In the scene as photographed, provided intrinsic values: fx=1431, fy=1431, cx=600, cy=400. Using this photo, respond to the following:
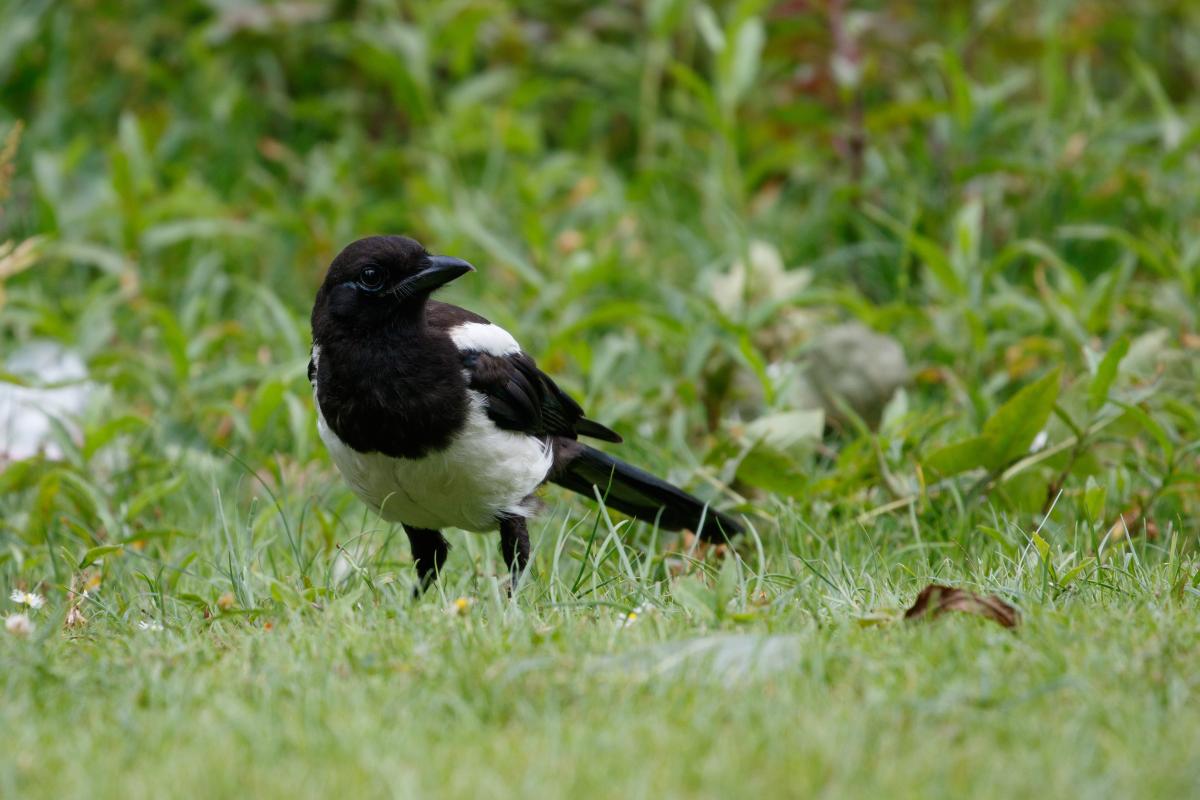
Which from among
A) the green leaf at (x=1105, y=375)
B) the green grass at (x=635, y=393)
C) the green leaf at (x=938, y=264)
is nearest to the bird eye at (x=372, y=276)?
the green grass at (x=635, y=393)

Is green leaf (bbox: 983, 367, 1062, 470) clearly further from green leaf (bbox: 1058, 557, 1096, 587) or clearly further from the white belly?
the white belly

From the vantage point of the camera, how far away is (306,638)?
2893mm

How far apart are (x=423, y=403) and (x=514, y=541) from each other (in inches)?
20.2

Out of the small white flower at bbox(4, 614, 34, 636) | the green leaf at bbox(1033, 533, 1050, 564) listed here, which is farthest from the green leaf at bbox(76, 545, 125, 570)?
the green leaf at bbox(1033, 533, 1050, 564)

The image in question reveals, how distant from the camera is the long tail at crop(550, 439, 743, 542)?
164 inches

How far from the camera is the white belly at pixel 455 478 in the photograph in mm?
3682

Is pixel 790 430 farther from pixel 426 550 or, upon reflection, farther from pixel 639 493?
pixel 426 550

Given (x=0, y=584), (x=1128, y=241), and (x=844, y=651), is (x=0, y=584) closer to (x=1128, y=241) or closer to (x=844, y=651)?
(x=844, y=651)

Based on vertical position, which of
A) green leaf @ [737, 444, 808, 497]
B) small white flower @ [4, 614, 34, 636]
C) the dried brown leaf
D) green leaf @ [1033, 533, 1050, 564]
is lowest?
green leaf @ [737, 444, 808, 497]

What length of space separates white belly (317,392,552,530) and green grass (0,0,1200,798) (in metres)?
0.16

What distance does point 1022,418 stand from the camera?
4.04 metres

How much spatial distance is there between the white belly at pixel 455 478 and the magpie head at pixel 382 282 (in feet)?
0.86

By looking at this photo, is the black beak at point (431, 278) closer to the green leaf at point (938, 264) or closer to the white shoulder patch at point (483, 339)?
the white shoulder patch at point (483, 339)

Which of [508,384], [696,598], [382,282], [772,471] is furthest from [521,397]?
[696,598]
